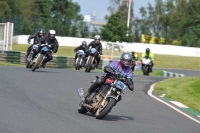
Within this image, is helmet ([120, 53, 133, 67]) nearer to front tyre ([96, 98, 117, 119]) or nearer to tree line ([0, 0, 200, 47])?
front tyre ([96, 98, 117, 119])

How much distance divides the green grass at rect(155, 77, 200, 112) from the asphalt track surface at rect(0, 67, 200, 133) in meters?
0.84

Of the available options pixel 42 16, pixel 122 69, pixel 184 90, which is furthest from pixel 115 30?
pixel 122 69

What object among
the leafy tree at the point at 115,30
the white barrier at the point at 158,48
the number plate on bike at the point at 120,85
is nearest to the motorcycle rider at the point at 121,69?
the number plate on bike at the point at 120,85

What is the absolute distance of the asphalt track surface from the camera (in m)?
9.73

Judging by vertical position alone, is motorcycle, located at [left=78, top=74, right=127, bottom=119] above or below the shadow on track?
above

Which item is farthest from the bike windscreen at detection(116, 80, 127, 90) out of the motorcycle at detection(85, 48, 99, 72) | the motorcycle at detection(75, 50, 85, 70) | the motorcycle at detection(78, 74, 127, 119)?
the motorcycle at detection(75, 50, 85, 70)

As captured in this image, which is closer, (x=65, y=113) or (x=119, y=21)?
(x=65, y=113)

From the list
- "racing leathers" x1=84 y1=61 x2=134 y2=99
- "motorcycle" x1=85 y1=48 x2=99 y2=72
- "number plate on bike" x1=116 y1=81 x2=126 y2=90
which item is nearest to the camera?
"number plate on bike" x1=116 y1=81 x2=126 y2=90

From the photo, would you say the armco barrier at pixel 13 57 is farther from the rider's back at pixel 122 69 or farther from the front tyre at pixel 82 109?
the rider's back at pixel 122 69

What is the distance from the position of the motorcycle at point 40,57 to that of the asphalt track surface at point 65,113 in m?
3.36

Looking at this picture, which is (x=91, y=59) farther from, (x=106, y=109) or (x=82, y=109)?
(x=106, y=109)

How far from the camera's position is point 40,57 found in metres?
21.5

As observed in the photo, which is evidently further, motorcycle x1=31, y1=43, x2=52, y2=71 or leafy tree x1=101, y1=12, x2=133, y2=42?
leafy tree x1=101, y1=12, x2=133, y2=42

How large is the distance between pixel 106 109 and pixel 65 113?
2.70 ft
